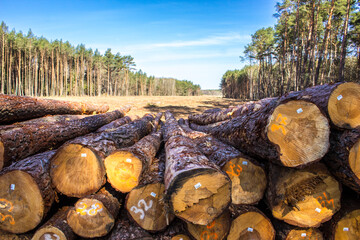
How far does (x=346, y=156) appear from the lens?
6.64 feet

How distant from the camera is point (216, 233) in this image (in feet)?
7.45

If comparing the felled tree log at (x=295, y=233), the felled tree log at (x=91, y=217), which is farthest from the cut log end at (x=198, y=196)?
the felled tree log at (x=295, y=233)

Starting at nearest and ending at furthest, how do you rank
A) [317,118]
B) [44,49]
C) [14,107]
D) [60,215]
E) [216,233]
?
[317,118] < [216,233] < [60,215] < [14,107] < [44,49]

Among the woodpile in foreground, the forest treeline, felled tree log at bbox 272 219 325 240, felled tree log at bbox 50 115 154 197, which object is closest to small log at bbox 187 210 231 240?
the woodpile in foreground

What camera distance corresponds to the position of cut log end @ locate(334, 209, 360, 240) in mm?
2383

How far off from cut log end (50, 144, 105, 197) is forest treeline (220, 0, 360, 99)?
16741mm

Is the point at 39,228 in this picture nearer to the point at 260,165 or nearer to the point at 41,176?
the point at 41,176

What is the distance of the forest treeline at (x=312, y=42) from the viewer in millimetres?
18484

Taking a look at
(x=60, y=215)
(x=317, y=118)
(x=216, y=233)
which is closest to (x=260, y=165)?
(x=317, y=118)

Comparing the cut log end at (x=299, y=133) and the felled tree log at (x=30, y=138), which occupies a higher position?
the cut log end at (x=299, y=133)

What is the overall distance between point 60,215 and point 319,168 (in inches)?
135

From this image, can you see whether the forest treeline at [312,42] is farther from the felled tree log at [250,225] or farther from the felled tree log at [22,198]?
the felled tree log at [22,198]

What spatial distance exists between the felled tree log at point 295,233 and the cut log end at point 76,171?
8.29 ft

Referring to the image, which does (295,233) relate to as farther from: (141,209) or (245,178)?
(141,209)
